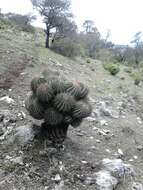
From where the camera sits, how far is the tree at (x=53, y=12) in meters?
17.4

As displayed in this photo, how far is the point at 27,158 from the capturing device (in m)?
Answer: 4.29

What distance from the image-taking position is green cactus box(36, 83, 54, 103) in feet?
14.3

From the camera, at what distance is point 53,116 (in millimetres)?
4398

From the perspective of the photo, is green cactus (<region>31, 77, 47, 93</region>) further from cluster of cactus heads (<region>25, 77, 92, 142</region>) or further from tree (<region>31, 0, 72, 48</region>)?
tree (<region>31, 0, 72, 48</region>)

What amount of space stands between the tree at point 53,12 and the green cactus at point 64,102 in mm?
13164

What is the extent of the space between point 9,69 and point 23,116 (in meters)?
3.62

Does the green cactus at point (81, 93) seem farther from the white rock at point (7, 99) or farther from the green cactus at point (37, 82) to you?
the white rock at point (7, 99)

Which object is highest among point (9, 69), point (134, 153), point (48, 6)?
point (48, 6)

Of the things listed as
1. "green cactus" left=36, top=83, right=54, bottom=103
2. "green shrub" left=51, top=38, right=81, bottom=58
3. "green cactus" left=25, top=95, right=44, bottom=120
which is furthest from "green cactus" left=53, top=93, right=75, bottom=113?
"green shrub" left=51, top=38, right=81, bottom=58

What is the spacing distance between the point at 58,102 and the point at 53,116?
225 millimetres

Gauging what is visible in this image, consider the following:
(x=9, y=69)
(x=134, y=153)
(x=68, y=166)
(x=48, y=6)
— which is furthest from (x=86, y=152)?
(x=48, y=6)

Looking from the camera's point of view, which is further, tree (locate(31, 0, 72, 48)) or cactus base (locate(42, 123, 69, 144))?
tree (locate(31, 0, 72, 48))

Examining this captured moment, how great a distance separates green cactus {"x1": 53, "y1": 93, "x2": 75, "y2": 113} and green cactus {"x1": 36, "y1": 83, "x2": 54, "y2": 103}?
0.11m

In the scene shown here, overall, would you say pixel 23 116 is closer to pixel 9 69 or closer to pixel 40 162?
pixel 40 162
